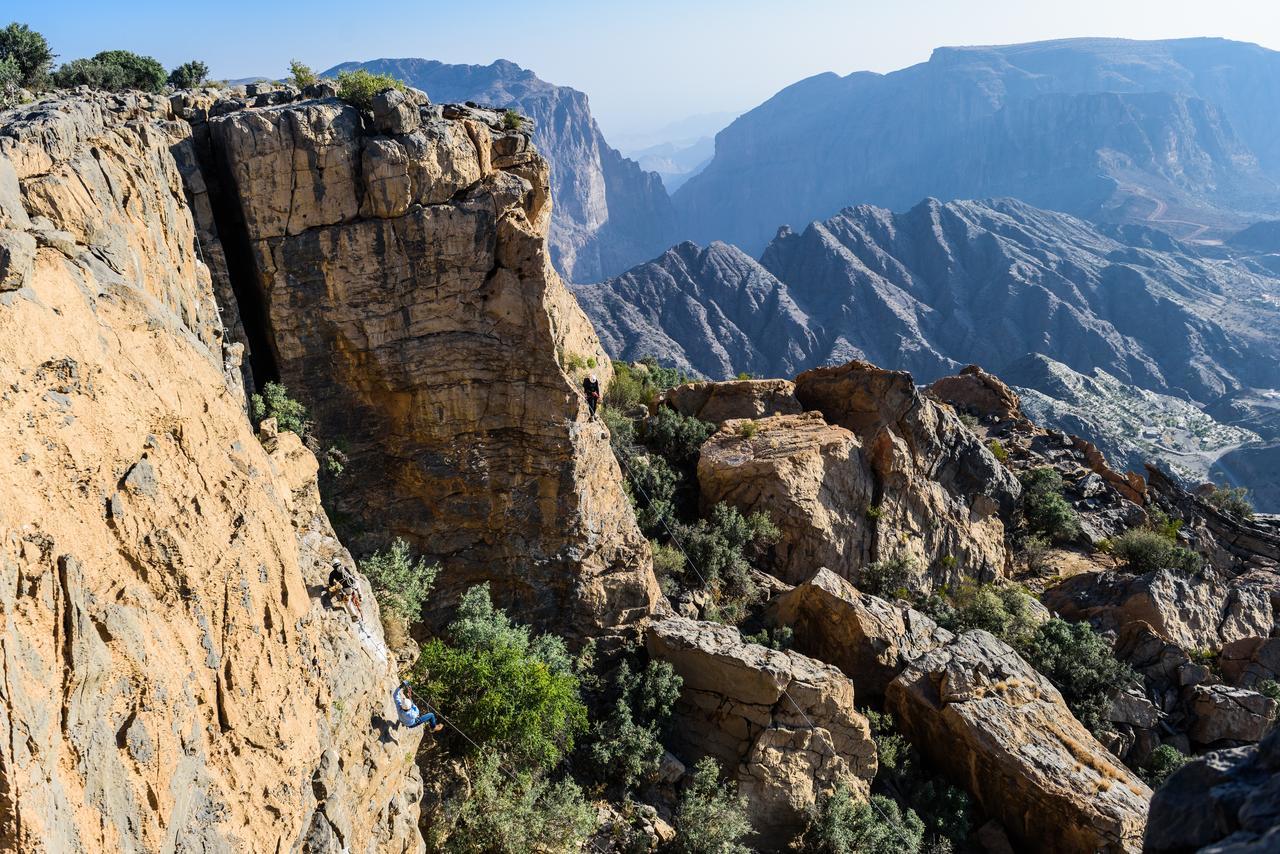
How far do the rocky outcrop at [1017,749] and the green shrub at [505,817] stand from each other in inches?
402

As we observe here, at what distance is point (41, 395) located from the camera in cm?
724

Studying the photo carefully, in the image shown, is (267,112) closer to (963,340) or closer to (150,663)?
(150,663)

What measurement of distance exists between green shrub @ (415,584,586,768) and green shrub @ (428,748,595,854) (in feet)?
1.70

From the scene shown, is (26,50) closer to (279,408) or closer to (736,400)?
(279,408)

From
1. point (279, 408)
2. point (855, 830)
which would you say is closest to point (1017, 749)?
point (855, 830)

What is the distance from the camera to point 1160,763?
21.4 meters

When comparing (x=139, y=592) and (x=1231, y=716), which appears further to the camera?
(x=1231, y=716)

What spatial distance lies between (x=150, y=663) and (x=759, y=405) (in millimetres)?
27169

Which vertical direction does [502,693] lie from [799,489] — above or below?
below

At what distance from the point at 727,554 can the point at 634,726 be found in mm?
8539

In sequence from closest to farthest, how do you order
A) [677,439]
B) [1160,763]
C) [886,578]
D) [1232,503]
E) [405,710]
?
[405,710] → [1160,763] → [886,578] → [677,439] → [1232,503]

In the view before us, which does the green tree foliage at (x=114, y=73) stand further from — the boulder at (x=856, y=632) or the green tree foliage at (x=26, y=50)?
the boulder at (x=856, y=632)

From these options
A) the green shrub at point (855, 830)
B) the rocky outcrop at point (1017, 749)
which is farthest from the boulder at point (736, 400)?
the green shrub at point (855, 830)

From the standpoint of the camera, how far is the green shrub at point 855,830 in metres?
17.0
